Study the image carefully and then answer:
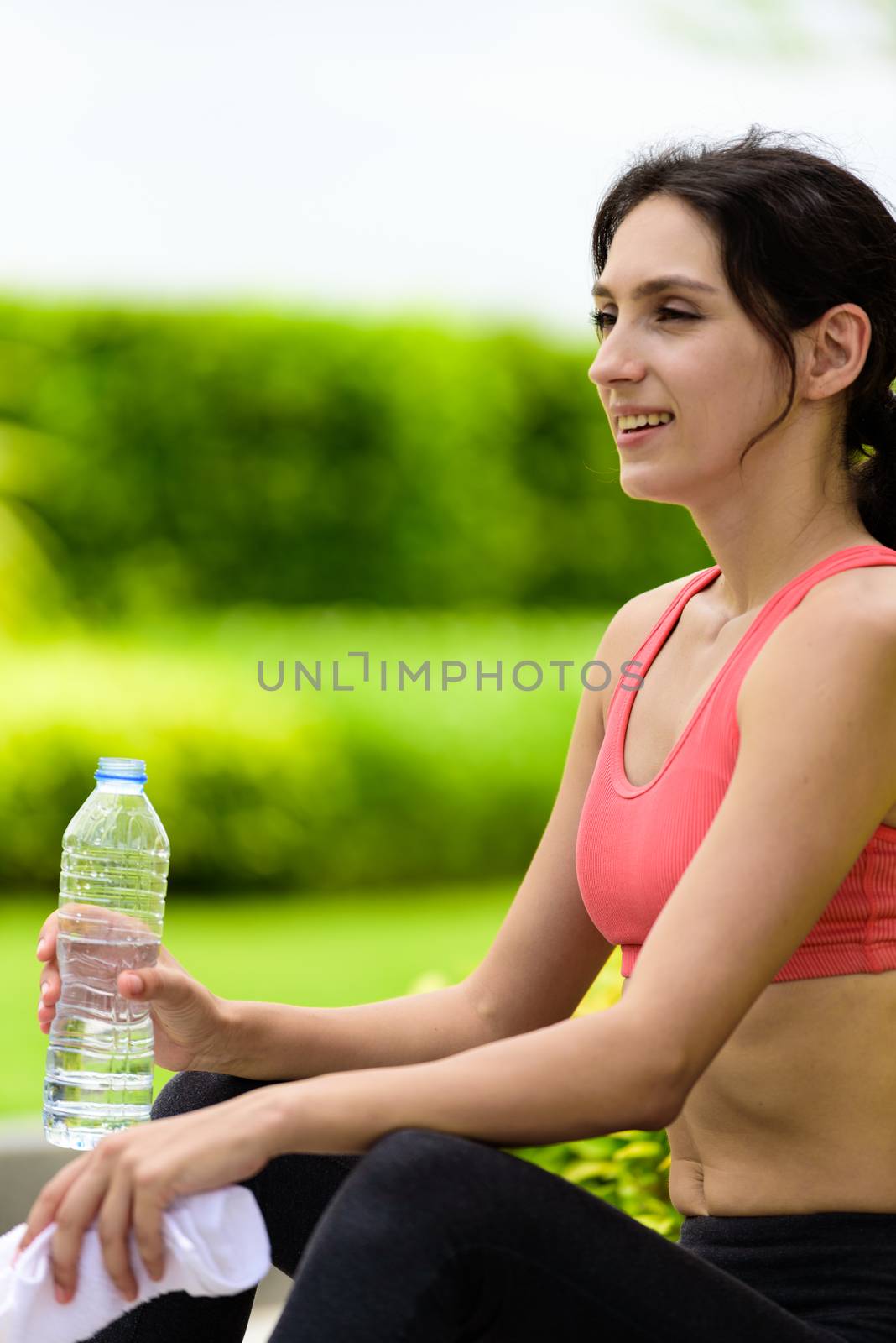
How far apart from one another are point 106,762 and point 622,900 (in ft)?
Answer: 2.40

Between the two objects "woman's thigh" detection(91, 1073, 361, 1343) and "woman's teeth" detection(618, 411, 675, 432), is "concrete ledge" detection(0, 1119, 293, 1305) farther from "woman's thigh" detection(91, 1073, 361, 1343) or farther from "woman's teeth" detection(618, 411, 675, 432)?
"woman's teeth" detection(618, 411, 675, 432)

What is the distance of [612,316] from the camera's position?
2.03m

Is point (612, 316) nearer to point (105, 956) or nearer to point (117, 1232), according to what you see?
point (105, 956)

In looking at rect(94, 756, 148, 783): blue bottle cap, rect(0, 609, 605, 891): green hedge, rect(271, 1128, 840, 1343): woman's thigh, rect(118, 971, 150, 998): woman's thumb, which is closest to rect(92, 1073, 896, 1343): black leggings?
rect(271, 1128, 840, 1343): woman's thigh

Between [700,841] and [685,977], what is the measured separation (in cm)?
25

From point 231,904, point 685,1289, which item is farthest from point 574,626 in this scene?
point 685,1289

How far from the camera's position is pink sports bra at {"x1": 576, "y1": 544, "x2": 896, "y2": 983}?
5.67ft

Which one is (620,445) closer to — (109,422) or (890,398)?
(890,398)

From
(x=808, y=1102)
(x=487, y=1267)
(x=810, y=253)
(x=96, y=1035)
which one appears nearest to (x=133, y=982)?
(x=96, y=1035)

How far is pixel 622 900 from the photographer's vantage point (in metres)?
1.85

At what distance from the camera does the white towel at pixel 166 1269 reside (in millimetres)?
1520

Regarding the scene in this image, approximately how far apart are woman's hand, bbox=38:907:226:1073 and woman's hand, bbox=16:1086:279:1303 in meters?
0.35

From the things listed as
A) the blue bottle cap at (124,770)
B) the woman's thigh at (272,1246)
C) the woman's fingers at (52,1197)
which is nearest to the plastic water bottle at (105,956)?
the blue bottle cap at (124,770)

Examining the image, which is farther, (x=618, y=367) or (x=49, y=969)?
(x=49, y=969)
